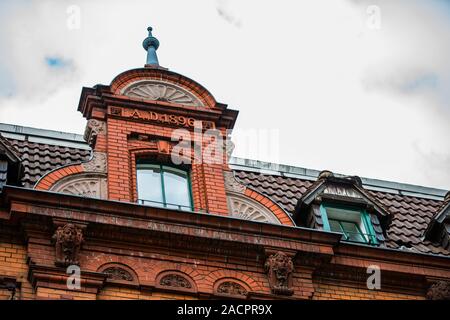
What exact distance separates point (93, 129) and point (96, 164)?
1069 millimetres

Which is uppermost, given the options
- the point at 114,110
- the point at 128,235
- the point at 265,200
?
the point at 114,110

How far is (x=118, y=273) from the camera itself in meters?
16.8

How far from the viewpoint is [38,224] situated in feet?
55.2

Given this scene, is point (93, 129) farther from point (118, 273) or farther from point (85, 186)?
point (118, 273)

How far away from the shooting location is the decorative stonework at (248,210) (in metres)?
19.0

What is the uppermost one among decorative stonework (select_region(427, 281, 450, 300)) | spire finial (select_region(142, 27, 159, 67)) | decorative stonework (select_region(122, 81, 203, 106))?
spire finial (select_region(142, 27, 159, 67))

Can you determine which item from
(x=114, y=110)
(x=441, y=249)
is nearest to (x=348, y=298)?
(x=441, y=249)

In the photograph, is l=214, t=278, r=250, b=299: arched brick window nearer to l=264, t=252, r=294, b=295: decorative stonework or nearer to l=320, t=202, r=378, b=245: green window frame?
l=264, t=252, r=294, b=295: decorative stonework

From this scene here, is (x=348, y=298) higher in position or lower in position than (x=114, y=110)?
lower

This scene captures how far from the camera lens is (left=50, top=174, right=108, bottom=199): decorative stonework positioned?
716 inches

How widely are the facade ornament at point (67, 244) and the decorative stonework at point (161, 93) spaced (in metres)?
4.63

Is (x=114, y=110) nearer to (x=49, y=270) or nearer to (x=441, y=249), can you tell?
(x=49, y=270)

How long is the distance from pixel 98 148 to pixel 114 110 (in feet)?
3.33

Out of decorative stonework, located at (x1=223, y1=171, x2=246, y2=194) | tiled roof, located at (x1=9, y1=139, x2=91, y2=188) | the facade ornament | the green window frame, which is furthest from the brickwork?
the green window frame
